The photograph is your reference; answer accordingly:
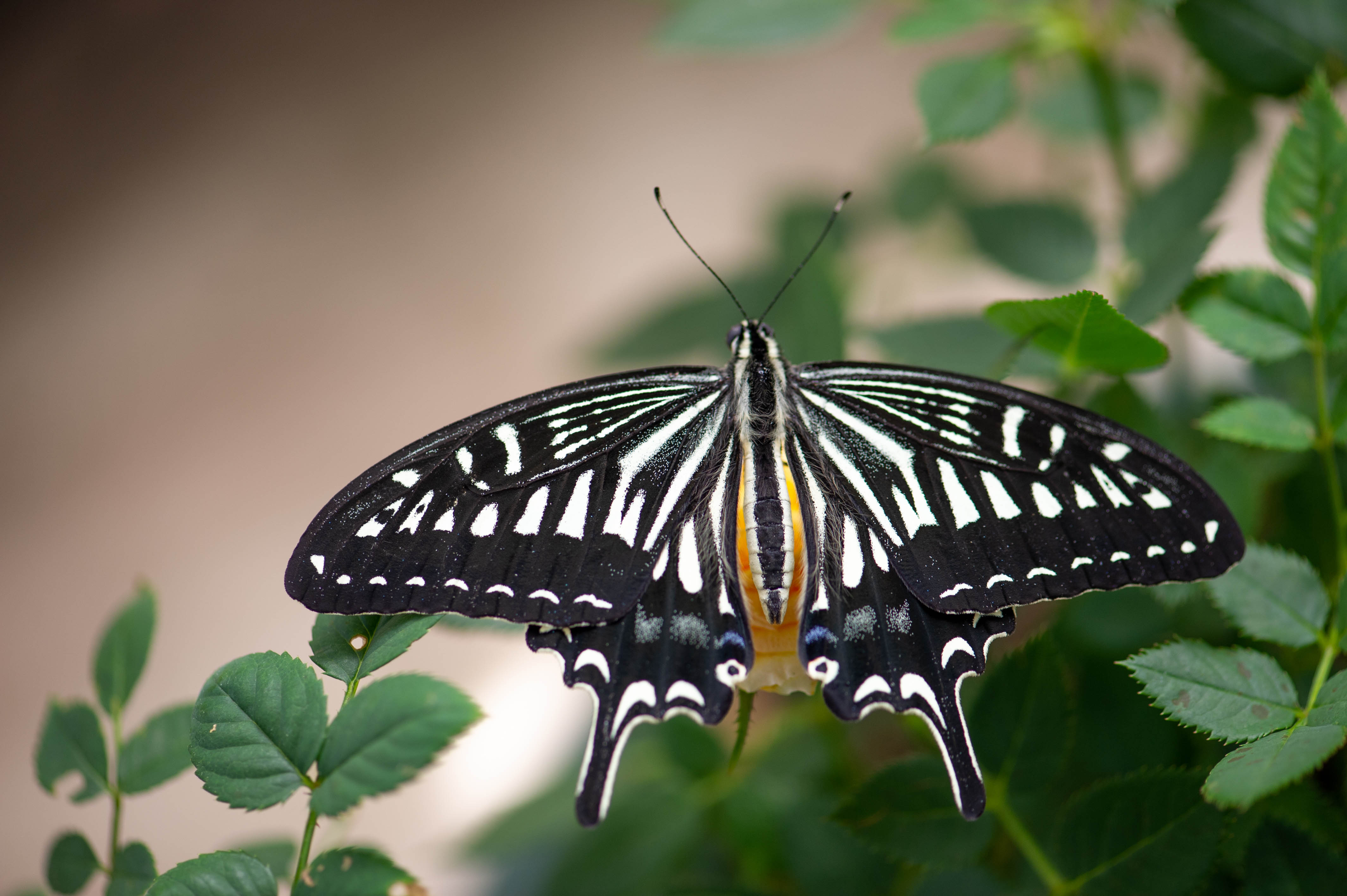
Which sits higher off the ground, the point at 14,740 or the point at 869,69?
the point at 869,69

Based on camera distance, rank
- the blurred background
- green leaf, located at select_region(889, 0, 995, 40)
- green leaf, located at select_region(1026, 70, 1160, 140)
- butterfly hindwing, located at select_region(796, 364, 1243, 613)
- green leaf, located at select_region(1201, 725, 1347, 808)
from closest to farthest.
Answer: green leaf, located at select_region(1201, 725, 1347, 808) < butterfly hindwing, located at select_region(796, 364, 1243, 613) < green leaf, located at select_region(889, 0, 995, 40) < green leaf, located at select_region(1026, 70, 1160, 140) < the blurred background

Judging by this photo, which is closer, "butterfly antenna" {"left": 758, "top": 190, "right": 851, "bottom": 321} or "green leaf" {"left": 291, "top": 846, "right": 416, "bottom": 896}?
"green leaf" {"left": 291, "top": 846, "right": 416, "bottom": 896}

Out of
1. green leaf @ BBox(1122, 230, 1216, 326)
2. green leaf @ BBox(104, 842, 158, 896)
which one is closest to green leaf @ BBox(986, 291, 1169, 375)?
green leaf @ BBox(1122, 230, 1216, 326)

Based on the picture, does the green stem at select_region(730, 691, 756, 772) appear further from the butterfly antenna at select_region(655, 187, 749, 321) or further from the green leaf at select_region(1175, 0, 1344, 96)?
the green leaf at select_region(1175, 0, 1344, 96)

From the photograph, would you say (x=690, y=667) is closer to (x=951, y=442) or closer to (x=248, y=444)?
(x=951, y=442)

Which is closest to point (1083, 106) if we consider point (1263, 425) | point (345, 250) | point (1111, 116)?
point (1111, 116)

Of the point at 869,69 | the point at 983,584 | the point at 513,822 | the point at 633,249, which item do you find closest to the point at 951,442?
the point at 983,584

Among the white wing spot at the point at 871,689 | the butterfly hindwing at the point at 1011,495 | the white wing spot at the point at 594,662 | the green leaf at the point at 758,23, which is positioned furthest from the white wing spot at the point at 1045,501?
the green leaf at the point at 758,23
